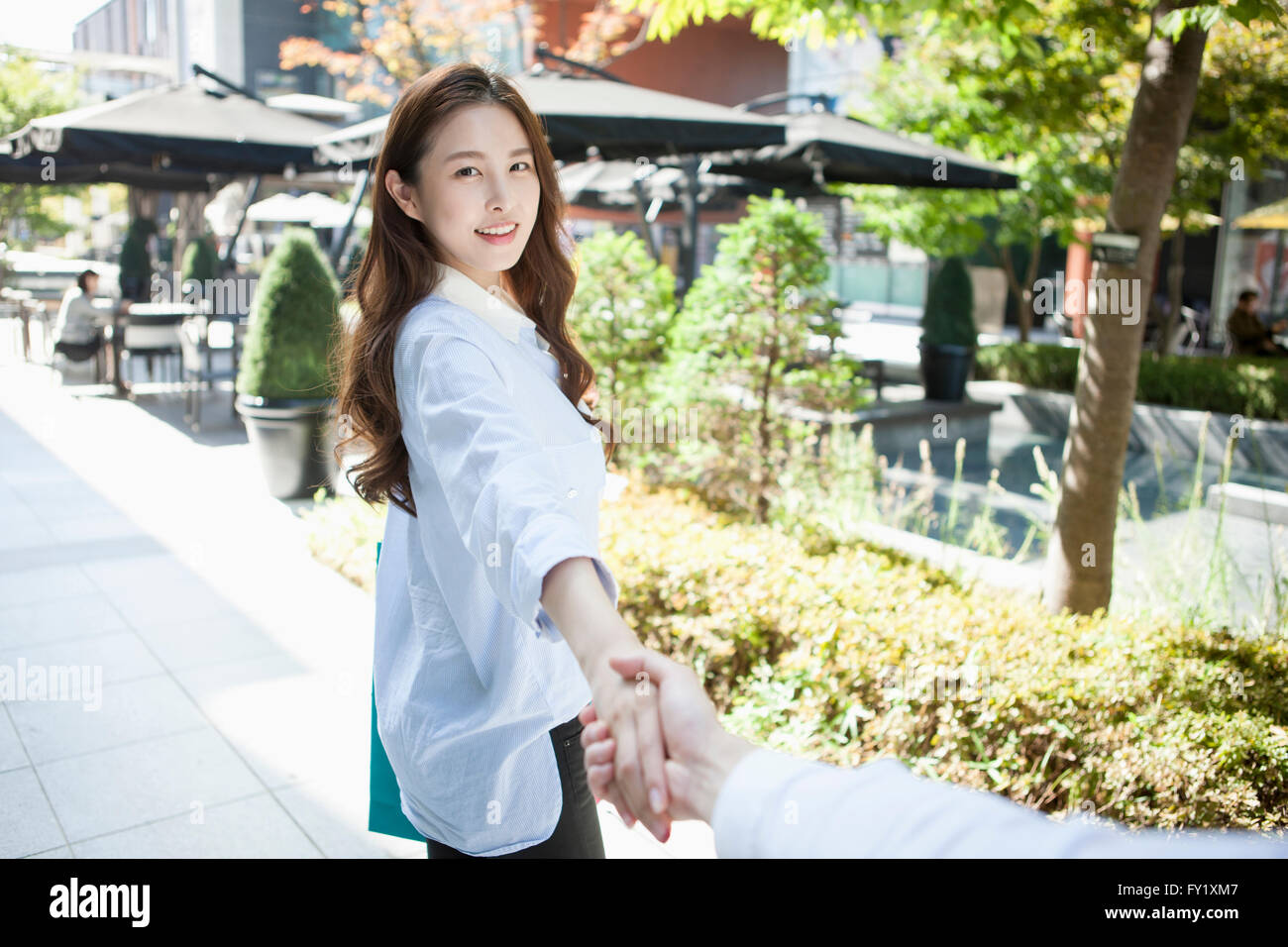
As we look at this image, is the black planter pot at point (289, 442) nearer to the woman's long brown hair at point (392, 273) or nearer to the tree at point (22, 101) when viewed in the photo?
the woman's long brown hair at point (392, 273)

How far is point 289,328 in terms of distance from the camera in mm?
7938

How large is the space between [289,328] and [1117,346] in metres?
5.86

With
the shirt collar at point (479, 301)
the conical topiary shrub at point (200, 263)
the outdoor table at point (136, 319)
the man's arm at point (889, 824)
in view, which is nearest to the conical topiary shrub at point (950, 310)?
the outdoor table at point (136, 319)

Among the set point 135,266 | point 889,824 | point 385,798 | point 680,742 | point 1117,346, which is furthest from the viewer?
point 135,266

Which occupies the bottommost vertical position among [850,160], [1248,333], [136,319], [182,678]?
[182,678]

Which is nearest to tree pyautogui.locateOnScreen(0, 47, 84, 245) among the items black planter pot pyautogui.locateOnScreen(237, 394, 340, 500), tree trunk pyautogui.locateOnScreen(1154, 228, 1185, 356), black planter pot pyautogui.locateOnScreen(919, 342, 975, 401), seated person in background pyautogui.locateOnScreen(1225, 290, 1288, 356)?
black planter pot pyautogui.locateOnScreen(237, 394, 340, 500)

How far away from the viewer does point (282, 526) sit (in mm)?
6961

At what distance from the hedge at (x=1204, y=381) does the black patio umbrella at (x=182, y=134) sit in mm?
8569

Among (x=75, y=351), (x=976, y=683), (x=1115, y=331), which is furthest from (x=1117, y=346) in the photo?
(x=75, y=351)

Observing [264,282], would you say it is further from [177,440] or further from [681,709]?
[681,709]

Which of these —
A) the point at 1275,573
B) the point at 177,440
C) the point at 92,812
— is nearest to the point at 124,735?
the point at 92,812

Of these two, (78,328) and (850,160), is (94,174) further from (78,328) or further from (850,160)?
(850,160)

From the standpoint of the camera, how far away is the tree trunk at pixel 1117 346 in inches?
154

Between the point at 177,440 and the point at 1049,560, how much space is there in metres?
7.92
